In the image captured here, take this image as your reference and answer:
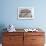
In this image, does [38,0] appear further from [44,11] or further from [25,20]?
[25,20]

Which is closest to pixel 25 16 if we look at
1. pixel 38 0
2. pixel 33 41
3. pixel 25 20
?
pixel 25 20

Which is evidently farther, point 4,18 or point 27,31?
point 4,18

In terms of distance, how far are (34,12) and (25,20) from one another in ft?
1.29

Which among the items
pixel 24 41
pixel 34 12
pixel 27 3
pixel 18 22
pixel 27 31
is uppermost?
pixel 27 3

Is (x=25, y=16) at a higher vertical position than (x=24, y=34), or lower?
higher

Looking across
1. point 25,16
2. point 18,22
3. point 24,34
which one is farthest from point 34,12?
point 24,34

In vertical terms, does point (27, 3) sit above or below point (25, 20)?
above

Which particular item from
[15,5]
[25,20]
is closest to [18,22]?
[25,20]

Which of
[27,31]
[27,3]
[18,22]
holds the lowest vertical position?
[27,31]

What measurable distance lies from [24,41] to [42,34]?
56cm

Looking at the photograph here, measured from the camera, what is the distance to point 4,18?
404 centimetres

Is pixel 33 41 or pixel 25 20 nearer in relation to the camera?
pixel 33 41

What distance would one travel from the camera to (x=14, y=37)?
353 cm

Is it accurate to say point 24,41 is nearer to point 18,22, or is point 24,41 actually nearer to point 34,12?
point 18,22
